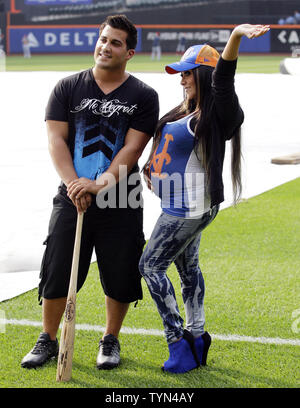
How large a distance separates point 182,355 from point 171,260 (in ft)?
1.87

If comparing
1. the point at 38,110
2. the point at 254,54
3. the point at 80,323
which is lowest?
the point at 254,54

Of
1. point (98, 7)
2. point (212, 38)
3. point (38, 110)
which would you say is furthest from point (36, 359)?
point (98, 7)

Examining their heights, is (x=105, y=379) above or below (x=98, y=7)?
above

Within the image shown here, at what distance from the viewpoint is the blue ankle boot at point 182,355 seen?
4.45 m

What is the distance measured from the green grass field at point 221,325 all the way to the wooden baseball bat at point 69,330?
76 millimetres

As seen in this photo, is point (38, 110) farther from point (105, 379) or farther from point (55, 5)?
point (55, 5)

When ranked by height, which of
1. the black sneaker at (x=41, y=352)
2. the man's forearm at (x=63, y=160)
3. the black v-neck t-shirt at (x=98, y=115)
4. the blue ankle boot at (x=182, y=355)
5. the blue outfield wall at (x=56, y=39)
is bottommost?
the blue outfield wall at (x=56, y=39)

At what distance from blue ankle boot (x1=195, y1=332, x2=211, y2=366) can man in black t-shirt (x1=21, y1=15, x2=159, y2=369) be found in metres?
0.48

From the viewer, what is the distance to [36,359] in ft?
15.0

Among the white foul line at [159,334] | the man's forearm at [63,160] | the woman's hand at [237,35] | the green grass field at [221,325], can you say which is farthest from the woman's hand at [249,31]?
the white foul line at [159,334]

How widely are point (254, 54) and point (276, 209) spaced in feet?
136

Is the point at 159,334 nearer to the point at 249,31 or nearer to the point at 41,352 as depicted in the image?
the point at 41,352

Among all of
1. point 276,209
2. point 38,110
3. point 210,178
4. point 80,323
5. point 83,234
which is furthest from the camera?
point 38,110

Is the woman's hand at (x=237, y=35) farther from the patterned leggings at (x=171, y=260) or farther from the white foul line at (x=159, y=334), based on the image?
the white foul line at (x=159, y=334)
